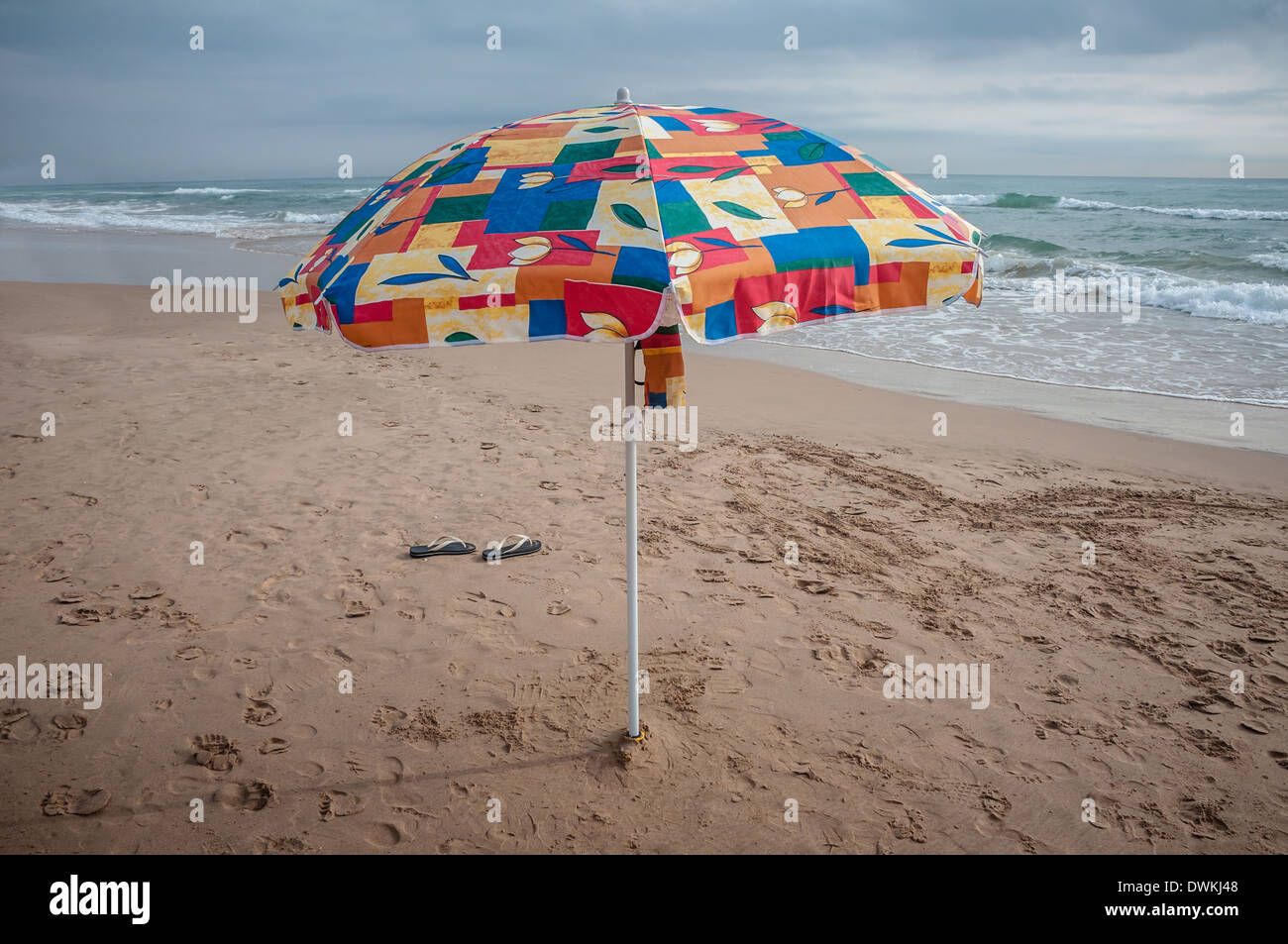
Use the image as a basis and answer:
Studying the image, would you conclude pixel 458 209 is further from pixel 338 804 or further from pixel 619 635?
pixel 619 635

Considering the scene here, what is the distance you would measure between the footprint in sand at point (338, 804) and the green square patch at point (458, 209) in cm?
219

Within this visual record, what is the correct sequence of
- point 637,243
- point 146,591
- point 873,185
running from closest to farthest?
point 637,243
point 873,185
point 146,591

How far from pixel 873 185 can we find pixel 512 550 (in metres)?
3.12

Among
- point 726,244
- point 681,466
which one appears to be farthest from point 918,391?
point 726,244

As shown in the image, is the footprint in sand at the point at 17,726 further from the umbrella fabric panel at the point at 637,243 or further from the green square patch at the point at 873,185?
the green square patch at the point at 873,185

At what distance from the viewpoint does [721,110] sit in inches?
111

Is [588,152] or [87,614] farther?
[87,614]

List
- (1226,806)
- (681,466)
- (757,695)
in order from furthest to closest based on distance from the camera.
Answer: (681,466) → (757,695) → (1226,806)

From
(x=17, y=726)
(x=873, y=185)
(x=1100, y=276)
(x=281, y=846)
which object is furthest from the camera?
(x=1100, y=276)

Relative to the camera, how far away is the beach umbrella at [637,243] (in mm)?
2029

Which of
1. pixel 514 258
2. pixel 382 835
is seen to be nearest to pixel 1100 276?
pixel 514 258

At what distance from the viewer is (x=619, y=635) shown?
409 centimetres
